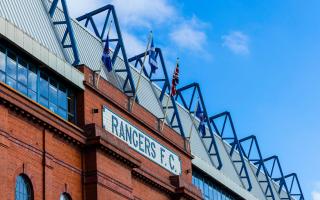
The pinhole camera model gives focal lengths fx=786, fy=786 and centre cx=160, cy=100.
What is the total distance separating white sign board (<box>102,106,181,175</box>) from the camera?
46531 mm

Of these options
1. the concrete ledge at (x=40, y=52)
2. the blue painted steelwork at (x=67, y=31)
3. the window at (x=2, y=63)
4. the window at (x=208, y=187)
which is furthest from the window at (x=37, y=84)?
the window at (x=208, y=187)

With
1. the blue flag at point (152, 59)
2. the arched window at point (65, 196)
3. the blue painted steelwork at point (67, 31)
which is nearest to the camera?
the arched window at point (65, 196)

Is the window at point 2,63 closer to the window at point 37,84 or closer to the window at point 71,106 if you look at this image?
the window at point 37,84

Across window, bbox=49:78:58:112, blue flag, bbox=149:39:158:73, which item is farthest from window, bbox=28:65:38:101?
blue flag, bbox=149:39:158:73

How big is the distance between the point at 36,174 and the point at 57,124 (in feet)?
10.7

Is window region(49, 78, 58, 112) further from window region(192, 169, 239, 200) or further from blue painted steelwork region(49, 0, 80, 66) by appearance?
window region(192, 169, 239, 200)

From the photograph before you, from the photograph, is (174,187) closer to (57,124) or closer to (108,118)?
(108,118)

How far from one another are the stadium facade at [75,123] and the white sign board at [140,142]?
7 centimetres

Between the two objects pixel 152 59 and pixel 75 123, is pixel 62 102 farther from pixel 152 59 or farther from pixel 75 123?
pixel 152 59

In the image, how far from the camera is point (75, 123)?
44.1 meters

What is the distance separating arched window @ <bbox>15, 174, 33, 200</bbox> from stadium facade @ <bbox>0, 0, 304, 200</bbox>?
5cm

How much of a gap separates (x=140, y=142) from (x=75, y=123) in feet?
21.4

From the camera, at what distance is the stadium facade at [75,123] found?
1510 inches

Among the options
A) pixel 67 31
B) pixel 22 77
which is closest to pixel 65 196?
pixel 22 77
